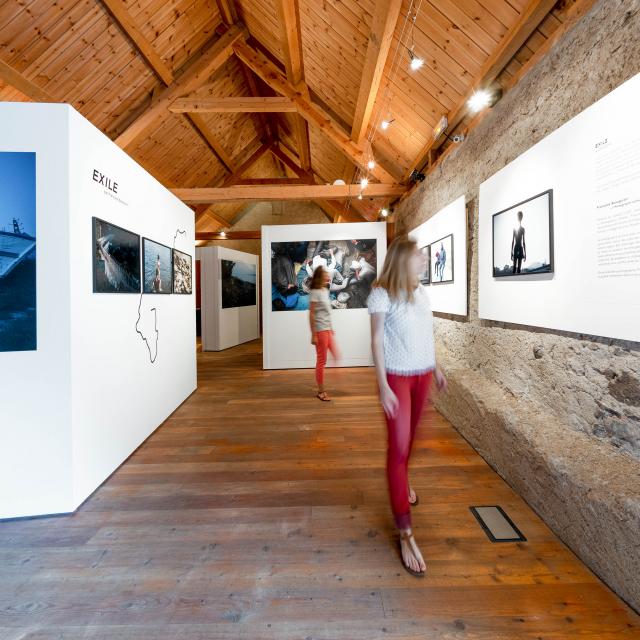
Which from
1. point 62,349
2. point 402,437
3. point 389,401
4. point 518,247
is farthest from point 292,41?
point 402,437

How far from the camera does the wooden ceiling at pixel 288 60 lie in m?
3.25

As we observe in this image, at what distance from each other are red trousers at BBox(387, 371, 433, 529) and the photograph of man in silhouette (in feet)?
5.11

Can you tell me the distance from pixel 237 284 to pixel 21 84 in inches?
269

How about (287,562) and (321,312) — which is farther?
(321,312)

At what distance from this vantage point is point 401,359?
6.15 feet

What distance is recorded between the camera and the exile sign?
9.18 ft

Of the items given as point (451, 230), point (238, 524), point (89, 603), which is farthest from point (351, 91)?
point (89, 603)

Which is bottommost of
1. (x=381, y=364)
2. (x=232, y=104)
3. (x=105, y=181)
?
(x=381, y=364)

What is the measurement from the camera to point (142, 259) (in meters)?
3.66

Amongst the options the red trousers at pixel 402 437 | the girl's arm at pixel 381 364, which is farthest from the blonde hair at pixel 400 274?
the red trousers at pixel 402 437

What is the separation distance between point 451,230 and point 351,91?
9.55 feet

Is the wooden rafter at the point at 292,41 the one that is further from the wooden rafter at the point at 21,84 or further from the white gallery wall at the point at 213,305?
the white gallery wall at the point at 213,305

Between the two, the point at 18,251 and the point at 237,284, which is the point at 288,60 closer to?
the point at 18,251

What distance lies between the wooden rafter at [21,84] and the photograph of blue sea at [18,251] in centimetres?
349
